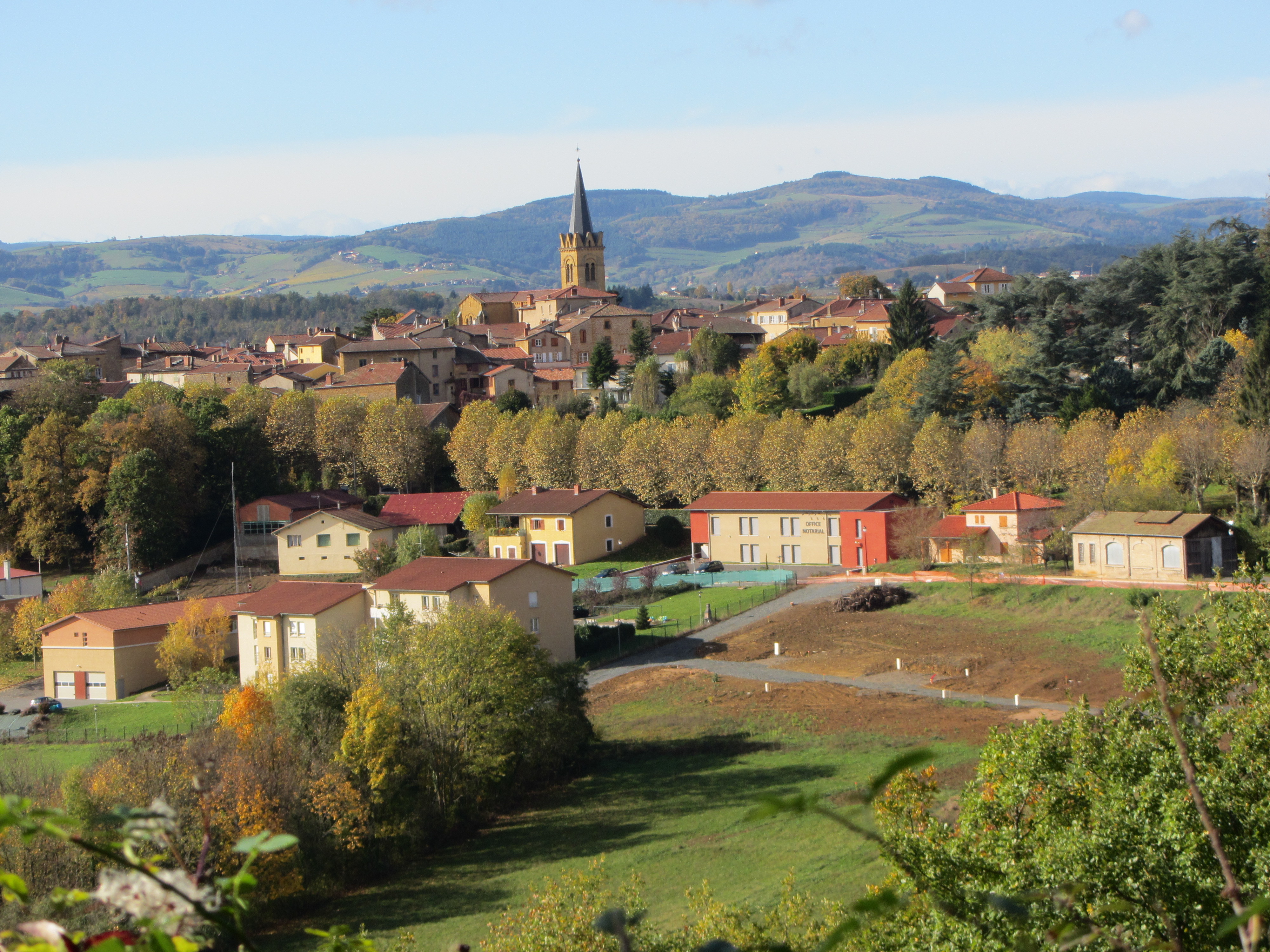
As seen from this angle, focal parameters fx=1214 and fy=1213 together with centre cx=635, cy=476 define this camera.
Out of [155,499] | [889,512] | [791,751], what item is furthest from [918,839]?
[155,499]

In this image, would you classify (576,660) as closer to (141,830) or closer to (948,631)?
(948,631)

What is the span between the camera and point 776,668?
33750 millimetres

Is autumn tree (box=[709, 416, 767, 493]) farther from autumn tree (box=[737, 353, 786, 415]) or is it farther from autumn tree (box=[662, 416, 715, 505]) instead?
autumn tree (box=[737, 353, 786, 415])

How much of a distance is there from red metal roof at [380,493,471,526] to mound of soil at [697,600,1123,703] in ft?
61.8

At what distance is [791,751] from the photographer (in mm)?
26312

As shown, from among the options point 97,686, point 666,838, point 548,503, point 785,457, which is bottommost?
point 97,686

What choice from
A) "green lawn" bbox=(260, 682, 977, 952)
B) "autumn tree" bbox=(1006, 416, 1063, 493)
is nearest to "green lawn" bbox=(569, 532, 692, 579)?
"autumn tree" bbox=(1006, 416, 1063, 493)

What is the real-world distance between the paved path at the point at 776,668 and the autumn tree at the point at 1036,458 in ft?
26.4

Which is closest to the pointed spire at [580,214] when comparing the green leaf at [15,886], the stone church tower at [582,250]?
the stone church tower at [582,250]

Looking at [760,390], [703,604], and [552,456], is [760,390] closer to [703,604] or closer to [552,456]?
[552,456]

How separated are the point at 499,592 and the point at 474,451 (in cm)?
2141

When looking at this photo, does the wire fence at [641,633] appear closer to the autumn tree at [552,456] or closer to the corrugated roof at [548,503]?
the corrugated roof at [548,503]

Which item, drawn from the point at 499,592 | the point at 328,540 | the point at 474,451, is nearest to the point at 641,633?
the point at 499,592

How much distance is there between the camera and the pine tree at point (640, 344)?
230 ft
